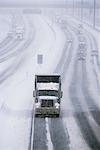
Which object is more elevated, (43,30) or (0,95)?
(43,30)

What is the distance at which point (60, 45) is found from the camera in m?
Answer: 124

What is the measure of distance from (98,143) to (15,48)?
81.2m

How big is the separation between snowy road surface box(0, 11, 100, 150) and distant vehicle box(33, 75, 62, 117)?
0.93 metres

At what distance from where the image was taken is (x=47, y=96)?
169 feet

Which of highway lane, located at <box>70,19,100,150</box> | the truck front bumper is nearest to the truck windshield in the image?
the truck front bumper

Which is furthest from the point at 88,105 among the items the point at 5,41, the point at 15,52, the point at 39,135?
the point at 5,41

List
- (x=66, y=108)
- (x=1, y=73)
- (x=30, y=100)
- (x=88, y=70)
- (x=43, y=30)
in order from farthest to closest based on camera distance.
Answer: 1. (x=43, y=30)
2. (x=88, y=70)
3. (x=1, y=73)
4. (x=30, y=100)
5. (x=66, y=108)

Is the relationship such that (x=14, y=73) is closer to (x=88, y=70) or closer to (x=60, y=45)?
(x=88, y=70)

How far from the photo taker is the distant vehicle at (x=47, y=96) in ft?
164

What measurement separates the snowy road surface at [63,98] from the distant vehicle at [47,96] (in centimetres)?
93

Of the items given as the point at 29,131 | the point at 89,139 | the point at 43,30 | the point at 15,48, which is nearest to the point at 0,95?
the point at 29,131

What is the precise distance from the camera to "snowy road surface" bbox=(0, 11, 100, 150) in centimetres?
4249

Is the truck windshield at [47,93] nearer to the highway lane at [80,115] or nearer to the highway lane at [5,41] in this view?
the highway lane at [80,115]

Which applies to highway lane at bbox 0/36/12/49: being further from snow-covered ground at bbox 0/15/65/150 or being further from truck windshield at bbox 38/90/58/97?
truck windshield at bbox 38/90/58/97
